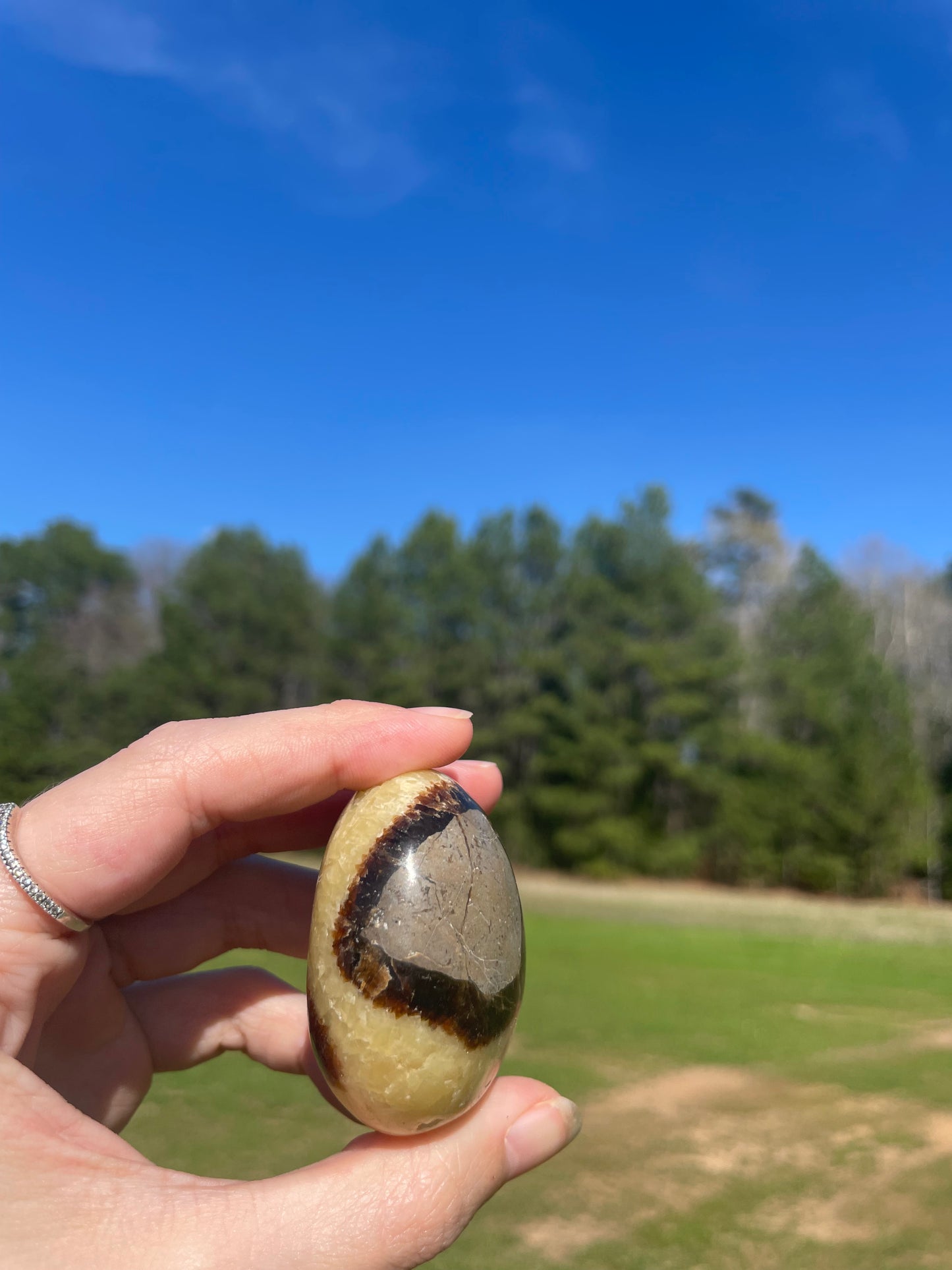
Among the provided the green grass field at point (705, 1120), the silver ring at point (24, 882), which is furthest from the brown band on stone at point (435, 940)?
the green grass field at point (705, 1120)

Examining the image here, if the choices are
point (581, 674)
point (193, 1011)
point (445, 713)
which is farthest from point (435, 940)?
point (581, 674)

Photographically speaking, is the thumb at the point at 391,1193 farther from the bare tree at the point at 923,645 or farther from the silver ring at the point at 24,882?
the bare tree at the point at 923,645

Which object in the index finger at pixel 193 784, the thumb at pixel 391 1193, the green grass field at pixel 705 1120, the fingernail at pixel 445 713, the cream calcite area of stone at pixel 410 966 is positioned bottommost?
the green grass field at pixel 705 1120

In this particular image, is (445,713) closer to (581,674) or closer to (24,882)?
(24,882)

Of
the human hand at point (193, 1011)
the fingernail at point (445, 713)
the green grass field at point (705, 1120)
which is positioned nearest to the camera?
the human hand at point (193, 1011)

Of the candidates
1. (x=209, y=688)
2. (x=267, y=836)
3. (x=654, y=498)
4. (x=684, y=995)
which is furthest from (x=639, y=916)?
(x=209, y=688)

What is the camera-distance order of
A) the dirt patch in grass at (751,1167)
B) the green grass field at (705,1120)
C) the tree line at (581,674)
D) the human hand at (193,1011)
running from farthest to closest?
the tree line at (581,674) → the dirt patch in grass at (751,1167) → the green grass field at (705,1120) → the human hand at (193,1011)
